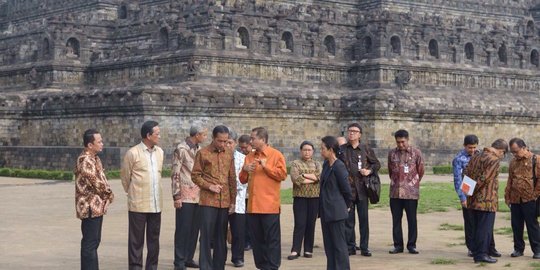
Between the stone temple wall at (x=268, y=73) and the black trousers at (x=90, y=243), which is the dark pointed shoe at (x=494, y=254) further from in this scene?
the stone temple wall at (x=268, y=73)

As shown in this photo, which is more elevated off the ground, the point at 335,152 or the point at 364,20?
the point at 364,20

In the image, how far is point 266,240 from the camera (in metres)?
16.1

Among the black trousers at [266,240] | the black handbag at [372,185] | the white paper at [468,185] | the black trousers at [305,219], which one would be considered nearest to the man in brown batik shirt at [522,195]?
the white paper at [468,185]

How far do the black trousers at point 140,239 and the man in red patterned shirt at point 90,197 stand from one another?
680 mm

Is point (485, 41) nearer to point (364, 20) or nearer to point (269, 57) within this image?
point (364, 20)

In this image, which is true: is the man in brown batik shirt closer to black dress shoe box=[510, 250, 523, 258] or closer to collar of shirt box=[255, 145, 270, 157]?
black dress shoe box=[510, 250, 523, 258]

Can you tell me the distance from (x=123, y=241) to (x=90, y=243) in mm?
4916

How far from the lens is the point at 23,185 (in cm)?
3588

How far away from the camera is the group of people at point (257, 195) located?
1556cm

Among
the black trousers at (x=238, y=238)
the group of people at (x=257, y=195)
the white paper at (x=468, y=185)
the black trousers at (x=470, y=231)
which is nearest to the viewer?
the group of people at (x=257, y=195)

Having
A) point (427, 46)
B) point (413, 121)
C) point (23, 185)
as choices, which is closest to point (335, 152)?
point (23, 185)

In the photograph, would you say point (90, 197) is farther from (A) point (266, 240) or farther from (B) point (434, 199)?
(B) point (434, 199)

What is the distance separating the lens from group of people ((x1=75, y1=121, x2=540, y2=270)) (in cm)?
1556

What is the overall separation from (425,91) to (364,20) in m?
5.32
